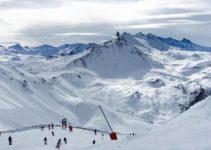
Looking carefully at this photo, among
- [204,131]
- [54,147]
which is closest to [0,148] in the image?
[54,147]

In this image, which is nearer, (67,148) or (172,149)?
(172,149)

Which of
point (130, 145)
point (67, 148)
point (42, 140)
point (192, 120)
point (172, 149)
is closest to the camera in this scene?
point (172, 149)

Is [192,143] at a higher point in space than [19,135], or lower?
higher

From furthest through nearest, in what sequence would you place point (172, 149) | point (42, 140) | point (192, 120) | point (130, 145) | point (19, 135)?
point (19, 135) < point (42, 140) < point (192, 120) < point (130, 145) < point (172, 149)

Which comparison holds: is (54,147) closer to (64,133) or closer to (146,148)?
(64,133)

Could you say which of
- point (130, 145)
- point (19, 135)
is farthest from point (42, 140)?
point (130, 145)

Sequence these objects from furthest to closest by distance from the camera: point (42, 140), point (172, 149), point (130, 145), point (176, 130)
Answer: point (42, 140), point (176, 130), point (130, 145), point (172, 149)

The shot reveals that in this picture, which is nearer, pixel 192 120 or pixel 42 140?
pixel 192 120

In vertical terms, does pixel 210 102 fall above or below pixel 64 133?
above

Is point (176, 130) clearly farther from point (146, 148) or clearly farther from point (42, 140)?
point (42, 140)
